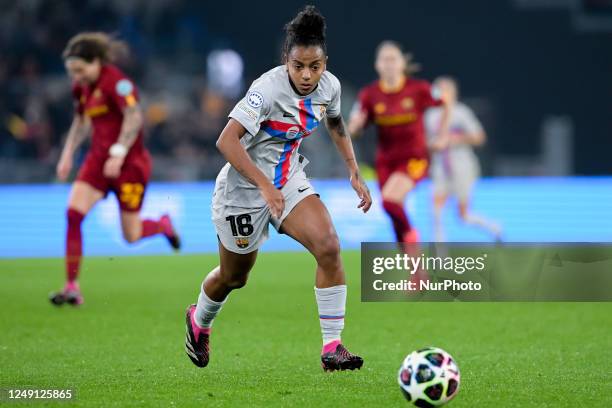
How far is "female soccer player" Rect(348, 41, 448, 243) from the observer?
11.2m

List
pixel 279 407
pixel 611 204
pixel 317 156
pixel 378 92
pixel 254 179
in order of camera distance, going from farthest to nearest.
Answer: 1. pixel 317 156
2. pixel 611 204
3. pixel 378 92
4. pixel 254 179
5. pixel 279 407

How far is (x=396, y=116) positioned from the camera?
11273 mm

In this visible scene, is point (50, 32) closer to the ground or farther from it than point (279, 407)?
farther from it

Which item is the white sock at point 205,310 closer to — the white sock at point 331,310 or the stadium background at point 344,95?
the white sock at point 331,310

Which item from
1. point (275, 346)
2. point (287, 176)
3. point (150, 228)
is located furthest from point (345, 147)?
point (150, 228)

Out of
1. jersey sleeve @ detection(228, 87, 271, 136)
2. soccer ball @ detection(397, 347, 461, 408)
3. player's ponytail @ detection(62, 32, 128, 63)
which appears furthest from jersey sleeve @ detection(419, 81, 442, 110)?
soccer ball @ detection(397, 347, 461, 408)

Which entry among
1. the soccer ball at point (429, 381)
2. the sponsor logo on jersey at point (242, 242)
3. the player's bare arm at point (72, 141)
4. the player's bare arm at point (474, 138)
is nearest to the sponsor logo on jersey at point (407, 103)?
the player's bare arm at point (72, 141)

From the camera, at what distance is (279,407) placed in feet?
17.2

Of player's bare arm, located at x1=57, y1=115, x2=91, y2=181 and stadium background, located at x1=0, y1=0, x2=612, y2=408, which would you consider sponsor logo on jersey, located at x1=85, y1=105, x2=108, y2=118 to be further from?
stadium background, located at x1=0, y1=0, x2=612, y2=408

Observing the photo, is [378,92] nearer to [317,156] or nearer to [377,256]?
[377,256]

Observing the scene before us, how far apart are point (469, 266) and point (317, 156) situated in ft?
30.0

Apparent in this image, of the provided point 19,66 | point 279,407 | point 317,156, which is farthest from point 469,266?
point 19,66

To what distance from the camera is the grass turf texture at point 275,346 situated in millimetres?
5633

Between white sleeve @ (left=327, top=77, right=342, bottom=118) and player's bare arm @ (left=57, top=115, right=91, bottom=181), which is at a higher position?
white sleeve @ (left=327, top=77, right=342, bottom=118)
